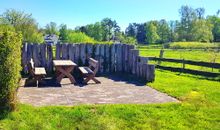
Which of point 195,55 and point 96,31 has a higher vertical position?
point 96,31

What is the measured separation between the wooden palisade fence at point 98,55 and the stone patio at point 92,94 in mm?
2437

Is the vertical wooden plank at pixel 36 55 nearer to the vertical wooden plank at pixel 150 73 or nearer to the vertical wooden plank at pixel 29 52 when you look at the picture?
the vertical wooden plank at pixel 29 52

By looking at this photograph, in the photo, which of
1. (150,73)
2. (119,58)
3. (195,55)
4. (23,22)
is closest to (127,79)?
(150,73)

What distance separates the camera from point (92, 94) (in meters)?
11.7

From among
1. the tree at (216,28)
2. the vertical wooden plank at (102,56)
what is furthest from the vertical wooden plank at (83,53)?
the tree at (216,28)

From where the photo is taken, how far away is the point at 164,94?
12000 millimetres

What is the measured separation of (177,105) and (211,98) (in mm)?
1677

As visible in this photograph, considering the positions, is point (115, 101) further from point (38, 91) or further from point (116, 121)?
point (38, 91)

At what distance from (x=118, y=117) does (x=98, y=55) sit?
8.80 metres

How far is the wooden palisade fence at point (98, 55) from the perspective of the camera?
16.4 m

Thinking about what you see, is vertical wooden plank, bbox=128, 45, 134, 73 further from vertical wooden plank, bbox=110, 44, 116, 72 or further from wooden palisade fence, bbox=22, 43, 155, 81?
vertical wooden plank, bbox=110, 44, 116, 72

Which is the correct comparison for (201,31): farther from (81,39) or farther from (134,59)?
(134,59)

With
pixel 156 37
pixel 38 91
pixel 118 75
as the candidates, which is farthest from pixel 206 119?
pixel 156 37

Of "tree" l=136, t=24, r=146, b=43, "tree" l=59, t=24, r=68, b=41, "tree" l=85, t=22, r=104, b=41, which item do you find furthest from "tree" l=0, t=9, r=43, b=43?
"tree" l=136, t=24, r=146, b=43
